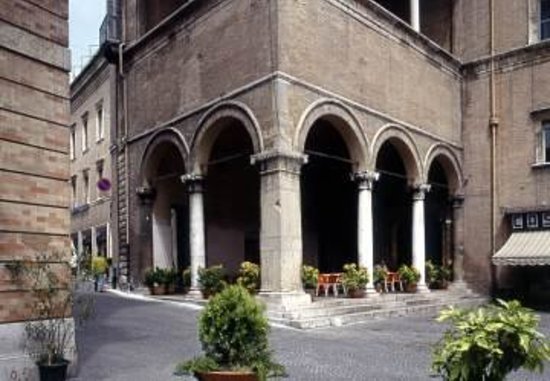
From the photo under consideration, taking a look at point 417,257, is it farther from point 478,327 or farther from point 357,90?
point 478,327

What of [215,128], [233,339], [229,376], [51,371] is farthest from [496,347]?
[215,128]

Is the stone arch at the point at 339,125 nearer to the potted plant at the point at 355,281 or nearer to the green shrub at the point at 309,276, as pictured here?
the potted plant at the point at 355,281

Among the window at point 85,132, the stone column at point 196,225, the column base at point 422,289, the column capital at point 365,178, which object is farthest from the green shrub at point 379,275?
the window at point 85,132

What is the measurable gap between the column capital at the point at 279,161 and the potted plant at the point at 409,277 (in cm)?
662

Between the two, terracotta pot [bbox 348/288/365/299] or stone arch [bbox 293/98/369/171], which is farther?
terracotta pot [bbox 348/288/365/299]

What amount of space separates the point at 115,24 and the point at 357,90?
1127 centimetres

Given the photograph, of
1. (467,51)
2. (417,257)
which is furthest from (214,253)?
(467,51)

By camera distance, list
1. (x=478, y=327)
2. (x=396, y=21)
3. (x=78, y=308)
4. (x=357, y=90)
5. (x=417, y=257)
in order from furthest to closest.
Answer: (x=417, y=257) < (x=396, y=21) < (x=357, y=90) < (x=78, y=308) < (x=478, y=327)

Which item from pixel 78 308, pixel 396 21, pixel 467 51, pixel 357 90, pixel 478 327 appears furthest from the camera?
pixel 467 51

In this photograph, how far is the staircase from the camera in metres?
16.0

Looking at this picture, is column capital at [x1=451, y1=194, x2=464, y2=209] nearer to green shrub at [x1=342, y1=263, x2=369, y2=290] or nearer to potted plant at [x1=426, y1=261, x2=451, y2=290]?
potted plant at [x1=426, y1=261, x2=451, y2=290]

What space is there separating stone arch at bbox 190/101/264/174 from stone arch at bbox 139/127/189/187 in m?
0.54

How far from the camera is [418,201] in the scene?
2308cm

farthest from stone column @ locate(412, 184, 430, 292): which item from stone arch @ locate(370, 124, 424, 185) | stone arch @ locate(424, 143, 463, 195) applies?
stone arch @ locate(424, 143, 463, 195)
